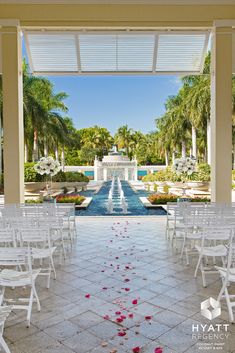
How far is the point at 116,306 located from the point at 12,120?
6201 mm

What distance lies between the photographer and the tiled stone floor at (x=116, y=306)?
2973mm

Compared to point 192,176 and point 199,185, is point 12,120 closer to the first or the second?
point 192,176

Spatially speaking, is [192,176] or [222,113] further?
[192,176]

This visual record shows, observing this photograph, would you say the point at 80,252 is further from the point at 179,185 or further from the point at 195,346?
the point at 179,185

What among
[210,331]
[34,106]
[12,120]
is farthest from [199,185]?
[210,331]

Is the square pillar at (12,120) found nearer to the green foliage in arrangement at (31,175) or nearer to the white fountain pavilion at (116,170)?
the green foliage in arrangement at (31,175)

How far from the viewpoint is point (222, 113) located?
873 centimetres

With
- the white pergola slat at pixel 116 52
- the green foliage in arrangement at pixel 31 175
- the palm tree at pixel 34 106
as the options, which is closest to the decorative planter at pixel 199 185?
the green foliage in arrangement at pixel 31 175

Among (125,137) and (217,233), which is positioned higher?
(125,137)

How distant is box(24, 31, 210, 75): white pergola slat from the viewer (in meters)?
9.12

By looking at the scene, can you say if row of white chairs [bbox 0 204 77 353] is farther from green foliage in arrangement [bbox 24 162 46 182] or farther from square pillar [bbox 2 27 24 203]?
green foliage in arrangement [bbox 24 162 46 182]

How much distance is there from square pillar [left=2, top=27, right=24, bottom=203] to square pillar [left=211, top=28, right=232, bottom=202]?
4.90 metres

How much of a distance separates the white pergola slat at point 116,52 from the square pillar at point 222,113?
26.7 inches

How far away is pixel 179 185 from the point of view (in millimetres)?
21156
